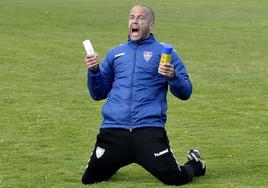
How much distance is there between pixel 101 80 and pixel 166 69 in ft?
3.43

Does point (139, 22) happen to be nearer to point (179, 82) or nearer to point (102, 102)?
point (179, 82)

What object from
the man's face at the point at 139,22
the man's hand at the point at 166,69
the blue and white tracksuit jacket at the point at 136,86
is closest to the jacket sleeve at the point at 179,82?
the blue and white tracksuit jacket at the point at 136,86

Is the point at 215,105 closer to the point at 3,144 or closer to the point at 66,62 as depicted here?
the point at 3,144

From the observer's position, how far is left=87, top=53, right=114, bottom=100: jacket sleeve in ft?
33.7

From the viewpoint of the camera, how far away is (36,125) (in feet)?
46.8

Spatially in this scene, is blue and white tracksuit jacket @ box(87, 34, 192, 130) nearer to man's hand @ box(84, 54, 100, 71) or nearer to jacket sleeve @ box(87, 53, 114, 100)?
jacket sleeve @ box(87, 53, 114, 100)

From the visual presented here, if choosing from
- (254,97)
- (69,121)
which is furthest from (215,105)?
(69,121)

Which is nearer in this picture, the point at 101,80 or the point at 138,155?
the point at 138,155

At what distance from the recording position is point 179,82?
997 cm

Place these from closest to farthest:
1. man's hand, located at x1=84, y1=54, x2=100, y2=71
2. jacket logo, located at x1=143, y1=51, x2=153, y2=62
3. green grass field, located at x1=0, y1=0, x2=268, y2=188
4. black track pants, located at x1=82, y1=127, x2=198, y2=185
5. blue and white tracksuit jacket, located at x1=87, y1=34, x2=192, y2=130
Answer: man's hand, located at x1=84, y1=54, x2=100, y2=71 → black track pants, located at x1=82, y1=127, x2=198, y2=185 → blue and white tracksuit jacket, located at x1=87, y1=34, x2=192, y2=130 → jacket logo, located at x1=143, y1=51, x2=153, y2=62 → green grass field, located at x1=0, y1=0, x2=268, y2=188

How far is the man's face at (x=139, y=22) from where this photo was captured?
10219 millimetres

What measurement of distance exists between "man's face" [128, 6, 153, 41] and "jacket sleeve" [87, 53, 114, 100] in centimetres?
50

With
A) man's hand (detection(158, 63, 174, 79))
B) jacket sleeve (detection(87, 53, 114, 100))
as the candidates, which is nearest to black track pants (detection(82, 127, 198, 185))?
jacket sleeve (detection(87, 53, 114, 100))

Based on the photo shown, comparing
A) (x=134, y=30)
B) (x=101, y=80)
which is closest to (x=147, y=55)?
(x=134, y=30)
